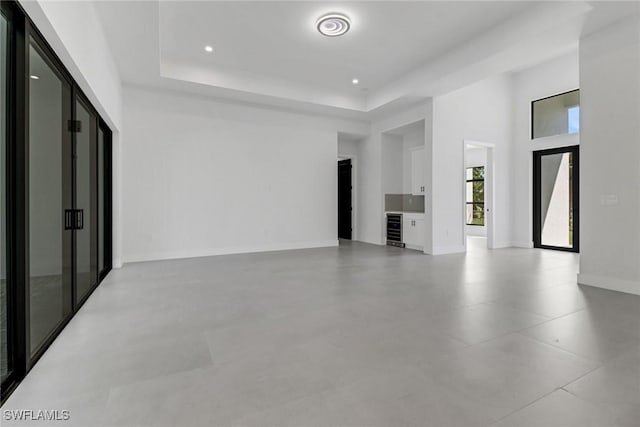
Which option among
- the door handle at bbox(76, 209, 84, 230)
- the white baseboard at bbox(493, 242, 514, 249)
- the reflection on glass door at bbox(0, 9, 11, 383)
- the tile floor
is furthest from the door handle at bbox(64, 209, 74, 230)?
the white baseboard at bbox(493, 242, 514, 249)

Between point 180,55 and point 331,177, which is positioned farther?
point 331,177

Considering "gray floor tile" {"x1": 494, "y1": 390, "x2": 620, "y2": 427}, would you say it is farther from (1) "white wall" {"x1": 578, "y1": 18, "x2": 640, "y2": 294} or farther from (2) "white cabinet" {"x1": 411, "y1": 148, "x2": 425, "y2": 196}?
(2) "white cabinet" {"x1": 411, "y1": 148, "x2": 425, "y2": 196}

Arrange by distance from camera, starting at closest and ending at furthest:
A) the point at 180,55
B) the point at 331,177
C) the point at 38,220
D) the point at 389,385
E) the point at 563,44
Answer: the point at 389,385, the point at 38,220, the point at 563,44, the point at 180,55, the point at 331,177

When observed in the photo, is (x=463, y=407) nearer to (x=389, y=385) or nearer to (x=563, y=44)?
(x=389, y=385)

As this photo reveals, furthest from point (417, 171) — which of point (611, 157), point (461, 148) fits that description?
point (611, 157)

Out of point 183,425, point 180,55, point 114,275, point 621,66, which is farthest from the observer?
point 180,55

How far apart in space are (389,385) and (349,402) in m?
0.29

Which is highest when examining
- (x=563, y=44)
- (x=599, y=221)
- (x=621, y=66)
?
(x=563, y=44)

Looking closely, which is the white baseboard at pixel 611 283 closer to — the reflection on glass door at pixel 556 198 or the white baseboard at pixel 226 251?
the reflection on glass door at pixel 556 198

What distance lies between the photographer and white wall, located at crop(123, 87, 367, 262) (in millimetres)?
6121

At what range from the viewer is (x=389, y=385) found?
6.15ft

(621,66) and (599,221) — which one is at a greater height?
(621,66)

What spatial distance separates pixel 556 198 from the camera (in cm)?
745

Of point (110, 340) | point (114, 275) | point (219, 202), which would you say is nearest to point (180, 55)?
point (219, 202)
